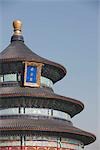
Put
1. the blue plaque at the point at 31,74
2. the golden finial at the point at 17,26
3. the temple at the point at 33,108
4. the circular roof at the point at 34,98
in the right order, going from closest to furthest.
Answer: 1. the temple at the point at 33,108
2. the circular roof at the point at 34,98
3. the blue plaque at the point at 31,74
4. the golden finial at the point at 17,26

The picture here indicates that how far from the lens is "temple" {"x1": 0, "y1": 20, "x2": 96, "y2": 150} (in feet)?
67.5

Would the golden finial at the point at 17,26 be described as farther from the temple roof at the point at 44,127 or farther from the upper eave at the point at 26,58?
the temple roof at the point at 44,127

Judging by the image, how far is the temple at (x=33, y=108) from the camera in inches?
810

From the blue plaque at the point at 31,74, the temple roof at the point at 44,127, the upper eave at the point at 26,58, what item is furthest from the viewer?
the upper eave at the point at 26,58

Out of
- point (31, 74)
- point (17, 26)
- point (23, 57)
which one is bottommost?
point (31, 74)

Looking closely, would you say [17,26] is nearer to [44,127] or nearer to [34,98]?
[34,98]

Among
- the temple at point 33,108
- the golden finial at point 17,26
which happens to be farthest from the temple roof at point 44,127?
the golden finial at point 17,26

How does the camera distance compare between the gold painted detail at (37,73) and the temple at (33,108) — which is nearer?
the temple at (33,108)

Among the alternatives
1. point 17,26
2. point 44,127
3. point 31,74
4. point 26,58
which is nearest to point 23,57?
point 26,58

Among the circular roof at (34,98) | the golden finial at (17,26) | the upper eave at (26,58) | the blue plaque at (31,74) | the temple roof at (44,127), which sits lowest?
the temple roof at (44,127)

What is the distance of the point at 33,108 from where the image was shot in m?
22.1

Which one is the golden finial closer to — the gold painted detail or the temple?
the temple

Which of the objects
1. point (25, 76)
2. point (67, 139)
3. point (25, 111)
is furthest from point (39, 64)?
point (67, 139)

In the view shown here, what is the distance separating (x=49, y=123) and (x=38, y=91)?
1.76m
